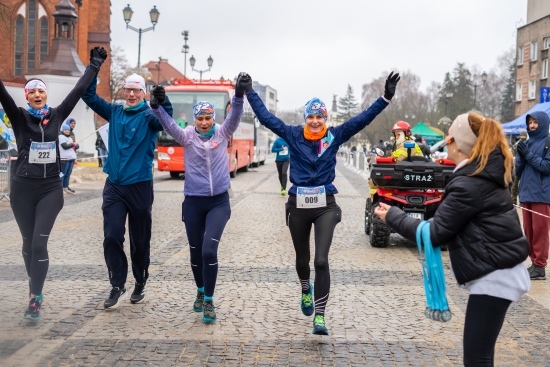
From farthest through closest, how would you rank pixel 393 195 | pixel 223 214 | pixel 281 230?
1. pixel 281 230
2. pixel 393 195
3. pixel 223 214

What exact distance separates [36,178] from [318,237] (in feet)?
8.23

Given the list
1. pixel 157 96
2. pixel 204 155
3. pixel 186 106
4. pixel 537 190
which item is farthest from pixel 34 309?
pixel 186 106

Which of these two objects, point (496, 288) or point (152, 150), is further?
point (152, 150)

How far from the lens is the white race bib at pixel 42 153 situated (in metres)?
6.49

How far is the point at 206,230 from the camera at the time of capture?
648 cm

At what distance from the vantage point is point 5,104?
6363 mm

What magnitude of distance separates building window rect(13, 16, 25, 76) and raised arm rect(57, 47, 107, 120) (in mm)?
48234

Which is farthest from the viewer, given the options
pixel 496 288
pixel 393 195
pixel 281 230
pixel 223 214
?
pixel 281 230

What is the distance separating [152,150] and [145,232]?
758mm

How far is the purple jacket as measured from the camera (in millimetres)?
6539

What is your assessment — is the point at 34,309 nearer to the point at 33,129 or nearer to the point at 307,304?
the point at 33,129

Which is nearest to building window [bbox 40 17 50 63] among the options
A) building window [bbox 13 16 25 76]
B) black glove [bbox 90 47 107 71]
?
building window [bbox 13 16 25 76]

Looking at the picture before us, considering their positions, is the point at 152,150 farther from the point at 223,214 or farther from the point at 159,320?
the point at 159,320

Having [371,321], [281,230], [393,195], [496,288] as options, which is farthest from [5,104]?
[281,230]
